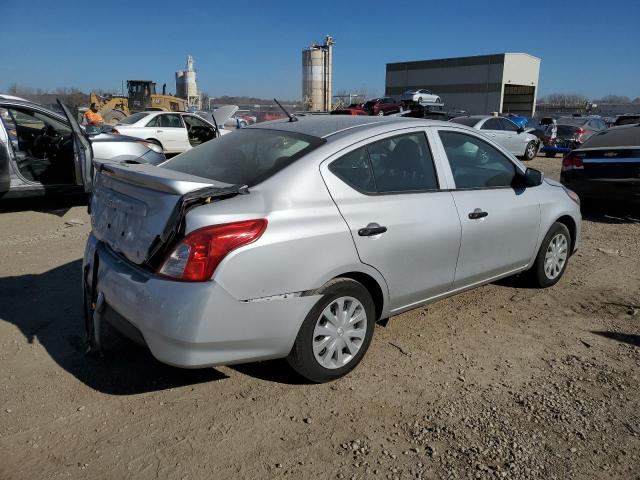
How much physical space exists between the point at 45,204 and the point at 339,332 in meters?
7.22

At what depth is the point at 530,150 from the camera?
17.0 metres

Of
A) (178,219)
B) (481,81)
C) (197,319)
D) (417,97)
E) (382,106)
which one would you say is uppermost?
(481,81)

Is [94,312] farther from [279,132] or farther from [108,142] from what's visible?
[108,142]

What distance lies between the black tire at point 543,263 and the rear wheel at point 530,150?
12923 mm

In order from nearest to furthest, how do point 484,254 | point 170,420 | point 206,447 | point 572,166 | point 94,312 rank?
point 206,447 → point 170,420 → point 94,312 → point 484,254 → point 572,166

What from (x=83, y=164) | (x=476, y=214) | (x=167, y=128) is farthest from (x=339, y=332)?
(x=167, y=128)

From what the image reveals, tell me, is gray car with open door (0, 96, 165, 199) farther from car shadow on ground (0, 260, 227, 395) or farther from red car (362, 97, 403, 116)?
red car (362, 97, 403, 116)

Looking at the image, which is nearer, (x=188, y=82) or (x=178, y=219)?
(x=178, y=219)

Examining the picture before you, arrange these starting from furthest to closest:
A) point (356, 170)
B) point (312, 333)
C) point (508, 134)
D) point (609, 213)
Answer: point (508, 134) < point (609, 213) < point (356, 170) < point (312, 333)

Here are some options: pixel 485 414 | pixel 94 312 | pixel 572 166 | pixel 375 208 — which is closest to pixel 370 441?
pixel 485 414

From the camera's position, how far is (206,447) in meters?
2.63

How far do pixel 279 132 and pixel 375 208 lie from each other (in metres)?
0.94

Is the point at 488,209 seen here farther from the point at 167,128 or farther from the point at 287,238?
the point at 167,128

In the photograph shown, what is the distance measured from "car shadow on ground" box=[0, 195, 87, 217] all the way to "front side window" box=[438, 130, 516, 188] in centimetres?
629
